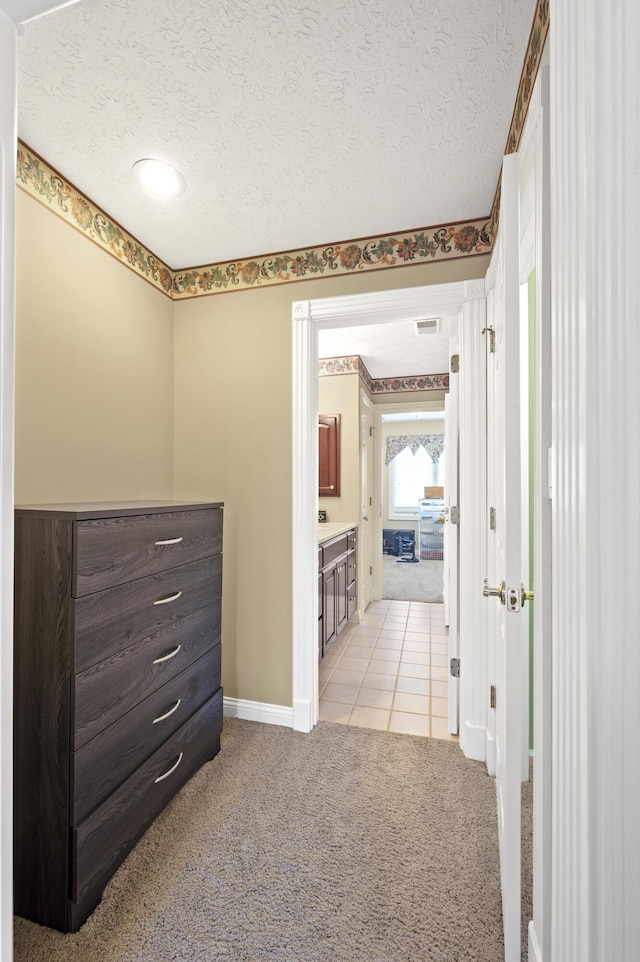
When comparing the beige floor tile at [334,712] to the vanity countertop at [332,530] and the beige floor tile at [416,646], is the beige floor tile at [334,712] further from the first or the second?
the beige floor tile at [416,646]

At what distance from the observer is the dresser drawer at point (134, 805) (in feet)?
4.20

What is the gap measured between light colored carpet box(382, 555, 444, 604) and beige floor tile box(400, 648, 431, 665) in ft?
5.80

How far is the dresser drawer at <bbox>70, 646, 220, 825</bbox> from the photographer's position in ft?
4.24

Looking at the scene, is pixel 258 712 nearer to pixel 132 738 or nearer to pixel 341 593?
pixel 132 738

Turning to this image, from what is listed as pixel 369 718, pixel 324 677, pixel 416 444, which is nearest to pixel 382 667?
pixel 324 677

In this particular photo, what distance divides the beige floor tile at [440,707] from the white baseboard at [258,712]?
0.86 meters

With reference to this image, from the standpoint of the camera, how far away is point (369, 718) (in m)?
2.45

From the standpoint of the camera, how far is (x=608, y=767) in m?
0.43

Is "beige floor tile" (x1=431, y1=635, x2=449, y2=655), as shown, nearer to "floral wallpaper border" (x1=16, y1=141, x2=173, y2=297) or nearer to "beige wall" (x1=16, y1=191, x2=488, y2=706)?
"beige wall" (x1=16, y1=191, x2=488, y2=706)

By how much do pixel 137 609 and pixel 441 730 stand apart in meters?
1.76

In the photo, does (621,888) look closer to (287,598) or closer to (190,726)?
(190,726)

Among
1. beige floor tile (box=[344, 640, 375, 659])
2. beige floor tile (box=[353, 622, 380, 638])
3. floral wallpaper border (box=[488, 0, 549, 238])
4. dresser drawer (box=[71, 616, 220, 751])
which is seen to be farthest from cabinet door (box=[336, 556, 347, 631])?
floral wallpaper border (box=[488, 0, 549, 238])

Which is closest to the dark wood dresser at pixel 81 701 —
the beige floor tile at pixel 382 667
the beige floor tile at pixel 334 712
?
the beige floor tile at pixel 334 712

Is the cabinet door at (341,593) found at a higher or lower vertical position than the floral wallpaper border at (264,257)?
lower
